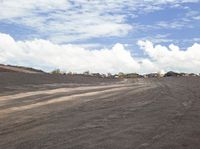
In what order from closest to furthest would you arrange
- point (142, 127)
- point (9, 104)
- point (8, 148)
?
1. point (8, 148)
2. point (142, 127)
3. point (9, 104)

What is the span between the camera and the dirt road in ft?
33.6

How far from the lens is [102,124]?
12.7m

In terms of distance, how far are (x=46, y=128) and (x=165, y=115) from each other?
329cm

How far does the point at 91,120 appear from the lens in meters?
13.5

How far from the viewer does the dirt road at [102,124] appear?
33.6 feet

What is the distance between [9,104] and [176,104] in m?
5.55

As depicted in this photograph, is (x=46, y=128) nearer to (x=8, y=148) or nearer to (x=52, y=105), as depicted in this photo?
(x=8, y=148)

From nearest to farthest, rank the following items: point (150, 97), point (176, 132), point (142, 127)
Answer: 1. point (176, 132)
2. point (142, 127)
3. point (150, 97)

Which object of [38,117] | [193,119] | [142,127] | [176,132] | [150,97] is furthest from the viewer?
[150,97]

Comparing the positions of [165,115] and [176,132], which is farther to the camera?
[165,115]

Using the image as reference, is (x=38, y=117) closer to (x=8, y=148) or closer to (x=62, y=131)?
(x=62, y=131)

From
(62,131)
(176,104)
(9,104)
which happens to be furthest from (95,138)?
(9,104)

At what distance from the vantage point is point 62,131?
38.7ft

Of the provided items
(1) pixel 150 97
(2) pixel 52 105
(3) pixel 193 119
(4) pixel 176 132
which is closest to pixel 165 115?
(3) pixel 193 119
